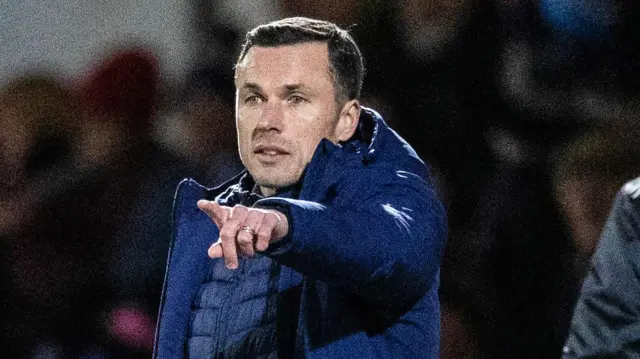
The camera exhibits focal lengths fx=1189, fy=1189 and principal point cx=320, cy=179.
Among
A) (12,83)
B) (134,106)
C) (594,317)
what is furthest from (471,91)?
(594,317)

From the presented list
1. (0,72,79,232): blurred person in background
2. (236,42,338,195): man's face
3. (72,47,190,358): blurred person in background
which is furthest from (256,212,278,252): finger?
(0,72,79,232): blurred person in background

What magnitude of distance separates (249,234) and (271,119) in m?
0.62

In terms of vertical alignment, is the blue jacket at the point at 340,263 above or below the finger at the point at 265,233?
below

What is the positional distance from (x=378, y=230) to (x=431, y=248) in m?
0.12

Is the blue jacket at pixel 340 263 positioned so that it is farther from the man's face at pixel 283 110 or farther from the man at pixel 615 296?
the man at pixel 615 296

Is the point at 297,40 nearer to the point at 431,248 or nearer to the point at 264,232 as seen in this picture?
the point at 431,248

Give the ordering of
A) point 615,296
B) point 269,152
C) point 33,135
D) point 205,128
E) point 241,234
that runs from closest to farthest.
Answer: point 241,234 → point 615,296 → point 269,152 → point 205,128 → point 33,135

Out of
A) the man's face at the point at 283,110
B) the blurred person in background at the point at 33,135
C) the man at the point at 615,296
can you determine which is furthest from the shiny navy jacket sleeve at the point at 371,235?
the blurred person in background at the point at 33,135

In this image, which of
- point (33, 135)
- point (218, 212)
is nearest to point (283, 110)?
point (218, 212)

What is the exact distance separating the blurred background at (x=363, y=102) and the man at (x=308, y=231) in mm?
862

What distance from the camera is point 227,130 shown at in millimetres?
3031

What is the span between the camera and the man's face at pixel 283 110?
1.89m

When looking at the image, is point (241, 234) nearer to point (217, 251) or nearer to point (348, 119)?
point (217, 251)

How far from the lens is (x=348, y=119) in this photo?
78.2 inches
